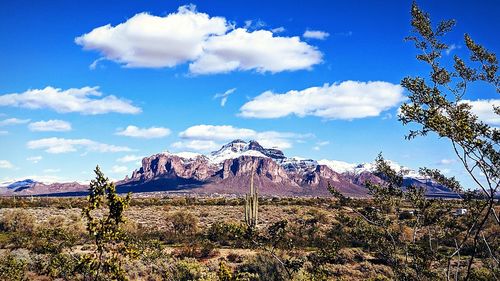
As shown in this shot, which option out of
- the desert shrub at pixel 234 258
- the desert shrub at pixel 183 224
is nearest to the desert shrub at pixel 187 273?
the desert shrub at pixel 234 258

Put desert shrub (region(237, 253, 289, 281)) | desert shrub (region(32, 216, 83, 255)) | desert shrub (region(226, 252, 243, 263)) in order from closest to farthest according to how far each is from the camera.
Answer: desert shrub (region(32, 216, 83, 255)), desert shrub (region(237, 253, 289, 281)), desert shrub (region(226, 252, 243, 263))

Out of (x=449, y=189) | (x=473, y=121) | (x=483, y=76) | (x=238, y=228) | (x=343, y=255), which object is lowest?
(x=343, y=255)

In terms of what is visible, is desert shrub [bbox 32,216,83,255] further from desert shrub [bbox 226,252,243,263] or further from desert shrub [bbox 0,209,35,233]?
desert shrub [bbox 226,252,243,263]

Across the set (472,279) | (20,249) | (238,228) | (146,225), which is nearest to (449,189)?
(238,228)

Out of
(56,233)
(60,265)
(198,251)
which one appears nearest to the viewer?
(56,233)

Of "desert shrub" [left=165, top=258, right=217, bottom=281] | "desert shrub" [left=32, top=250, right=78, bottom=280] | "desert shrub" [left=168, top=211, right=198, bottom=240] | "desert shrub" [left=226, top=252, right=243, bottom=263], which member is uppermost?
"desert shrub" [left=32, top=250, right=78, bottom=280]

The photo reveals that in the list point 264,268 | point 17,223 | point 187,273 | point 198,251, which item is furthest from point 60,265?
point 17,223

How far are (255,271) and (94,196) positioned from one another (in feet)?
68.3

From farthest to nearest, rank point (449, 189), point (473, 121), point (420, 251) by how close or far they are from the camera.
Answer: point (420, 251)
point (449, 189)
point (473, 121)

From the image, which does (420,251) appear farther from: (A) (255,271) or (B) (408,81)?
(A) (255,271)

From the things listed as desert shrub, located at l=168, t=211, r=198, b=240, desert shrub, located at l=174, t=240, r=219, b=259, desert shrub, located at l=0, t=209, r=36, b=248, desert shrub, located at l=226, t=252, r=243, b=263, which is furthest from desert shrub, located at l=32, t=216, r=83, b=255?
desert shrub, located at l=226, t=252, r=243, b=263

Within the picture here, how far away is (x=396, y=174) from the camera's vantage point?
16453 mm

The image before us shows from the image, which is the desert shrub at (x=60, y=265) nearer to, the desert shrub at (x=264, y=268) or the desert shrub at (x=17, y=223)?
the desert shrub at (x=264, y=268)

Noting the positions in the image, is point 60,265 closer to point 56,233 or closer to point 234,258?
point 56,233
